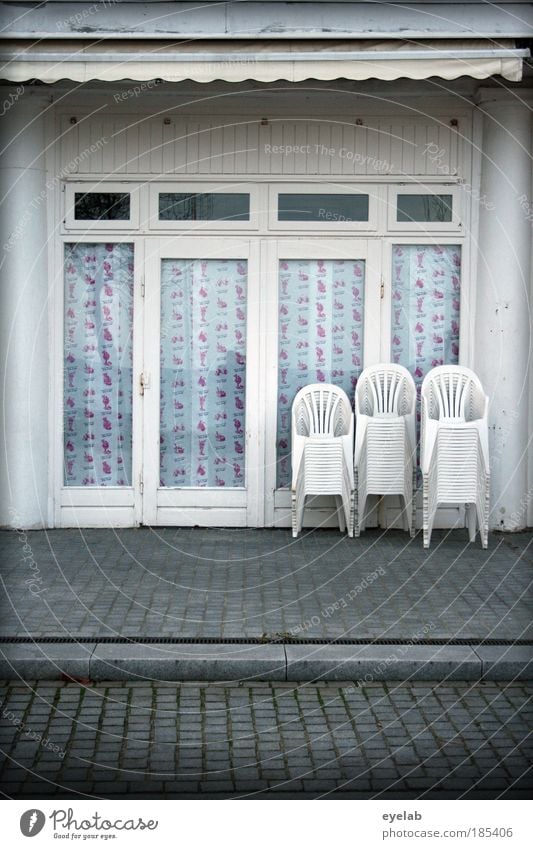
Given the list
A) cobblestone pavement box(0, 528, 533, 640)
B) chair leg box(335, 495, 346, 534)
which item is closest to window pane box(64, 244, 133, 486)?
cobblestone pavement box(0, 528, 533, 640)

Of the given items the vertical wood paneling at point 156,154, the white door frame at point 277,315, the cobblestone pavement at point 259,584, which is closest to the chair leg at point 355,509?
the cobblestone pavement at point 259,584

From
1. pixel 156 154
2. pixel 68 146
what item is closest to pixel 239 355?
pixel 156 154

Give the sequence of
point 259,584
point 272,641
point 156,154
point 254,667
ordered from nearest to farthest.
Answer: point 254,667, point 272,641, point 259,584, point 156,154

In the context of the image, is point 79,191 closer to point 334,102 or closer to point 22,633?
point 334,102

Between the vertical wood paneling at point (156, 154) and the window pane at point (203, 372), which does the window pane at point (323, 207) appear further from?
the vertical wood paneling at point (156, 154)

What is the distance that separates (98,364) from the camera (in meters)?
9.36

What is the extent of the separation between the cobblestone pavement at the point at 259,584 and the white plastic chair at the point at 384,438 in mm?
396

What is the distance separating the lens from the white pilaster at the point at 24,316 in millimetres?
8977

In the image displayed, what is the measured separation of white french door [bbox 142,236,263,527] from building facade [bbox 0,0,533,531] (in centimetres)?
2

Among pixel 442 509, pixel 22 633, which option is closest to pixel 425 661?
pixel 22 633

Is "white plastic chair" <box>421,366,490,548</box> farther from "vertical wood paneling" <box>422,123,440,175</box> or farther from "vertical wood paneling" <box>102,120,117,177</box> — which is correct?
"vertical wood paneling" <box>102,120,117,177</box>

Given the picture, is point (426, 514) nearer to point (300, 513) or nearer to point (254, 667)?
point (300, 513)

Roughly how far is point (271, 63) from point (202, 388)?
9.05 ft

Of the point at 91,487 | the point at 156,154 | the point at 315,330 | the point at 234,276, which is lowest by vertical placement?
the point at 91,487
